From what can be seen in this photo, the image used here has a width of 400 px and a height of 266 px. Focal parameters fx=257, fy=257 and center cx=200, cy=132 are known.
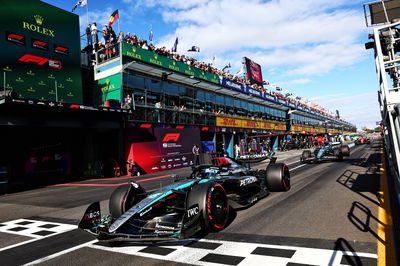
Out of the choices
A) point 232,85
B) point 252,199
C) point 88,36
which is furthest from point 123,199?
point 232,85

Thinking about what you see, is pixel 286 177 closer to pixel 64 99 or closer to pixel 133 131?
pixel 133 131

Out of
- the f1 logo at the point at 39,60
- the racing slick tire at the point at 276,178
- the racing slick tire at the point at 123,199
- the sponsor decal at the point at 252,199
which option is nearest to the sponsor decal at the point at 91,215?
the racing slick tire at the point at 123,199

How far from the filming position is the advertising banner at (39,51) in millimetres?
14383

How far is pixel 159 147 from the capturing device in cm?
1955

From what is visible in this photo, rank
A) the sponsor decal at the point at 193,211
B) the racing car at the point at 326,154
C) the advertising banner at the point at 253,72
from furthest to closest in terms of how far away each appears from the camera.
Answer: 1. the advertising banner at the point at 253,72
2. the racing car at the point at 326,154
3. the sponsor decal at the point at 193,211

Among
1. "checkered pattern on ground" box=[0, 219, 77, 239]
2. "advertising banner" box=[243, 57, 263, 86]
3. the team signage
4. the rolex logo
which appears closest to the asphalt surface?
"checkered pattern on ground" box=[0, 219, 77, 239]

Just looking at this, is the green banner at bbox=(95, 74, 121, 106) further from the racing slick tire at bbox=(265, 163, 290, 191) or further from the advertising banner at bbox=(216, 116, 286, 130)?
the racing slick tire at bbox=(265, 163, 290, 191)

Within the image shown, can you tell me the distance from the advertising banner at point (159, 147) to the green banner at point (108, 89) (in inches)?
117

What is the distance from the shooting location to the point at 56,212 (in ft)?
23.7

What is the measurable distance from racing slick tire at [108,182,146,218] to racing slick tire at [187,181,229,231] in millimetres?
1490

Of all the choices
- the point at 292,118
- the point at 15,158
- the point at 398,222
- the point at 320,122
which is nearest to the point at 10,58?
the point at 15,158

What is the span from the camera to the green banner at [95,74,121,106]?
18756 mm

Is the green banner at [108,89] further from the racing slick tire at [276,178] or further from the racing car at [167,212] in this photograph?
the racing car at [167,212]

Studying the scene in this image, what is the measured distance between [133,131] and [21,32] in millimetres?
8720
